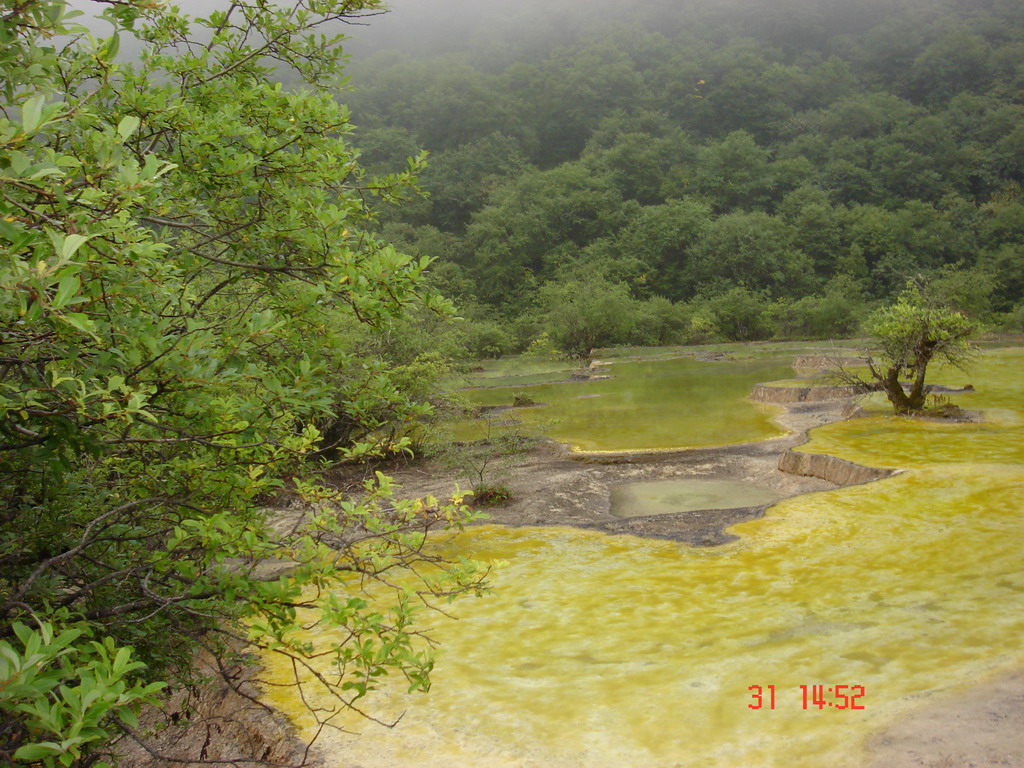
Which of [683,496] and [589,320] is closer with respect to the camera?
[683,496]

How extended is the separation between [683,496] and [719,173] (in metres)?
62.2

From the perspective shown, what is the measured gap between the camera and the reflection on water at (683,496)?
37.0ft

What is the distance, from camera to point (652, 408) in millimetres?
21094

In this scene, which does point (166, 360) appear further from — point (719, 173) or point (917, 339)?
point (719, 173)

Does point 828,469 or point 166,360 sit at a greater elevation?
point 166,360

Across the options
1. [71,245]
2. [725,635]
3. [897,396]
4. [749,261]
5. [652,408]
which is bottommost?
[749,261]

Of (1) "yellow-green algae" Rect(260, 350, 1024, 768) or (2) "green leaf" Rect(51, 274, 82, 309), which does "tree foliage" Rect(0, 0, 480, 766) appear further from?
(1) "yellow-green algae" Rect(260, 350, 1024, 768)

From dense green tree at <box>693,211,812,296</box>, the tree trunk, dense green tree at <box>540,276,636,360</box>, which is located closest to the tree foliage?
the tree trunk

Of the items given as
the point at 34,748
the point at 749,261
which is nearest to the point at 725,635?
the point at 34,748

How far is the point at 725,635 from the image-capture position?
634 centimetres
